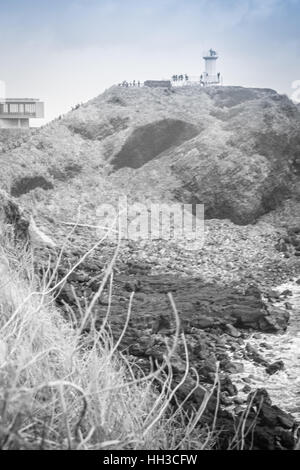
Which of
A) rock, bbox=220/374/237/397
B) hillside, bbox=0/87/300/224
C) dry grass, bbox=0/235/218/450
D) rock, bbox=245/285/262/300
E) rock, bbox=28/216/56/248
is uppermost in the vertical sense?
hillside, bbox=0/87/300/224

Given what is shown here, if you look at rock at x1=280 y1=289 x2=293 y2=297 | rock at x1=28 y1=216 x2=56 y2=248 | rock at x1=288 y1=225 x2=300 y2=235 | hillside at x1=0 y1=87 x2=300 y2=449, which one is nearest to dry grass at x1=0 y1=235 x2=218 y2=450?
hillside at x1=0 y1=87 x2=300 y2=449

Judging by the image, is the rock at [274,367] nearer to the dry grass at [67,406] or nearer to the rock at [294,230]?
the dry grass at [67,406]

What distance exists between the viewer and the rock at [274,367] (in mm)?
4938

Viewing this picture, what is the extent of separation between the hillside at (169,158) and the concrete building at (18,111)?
14.1 ft

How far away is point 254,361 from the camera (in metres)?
Answer: 5.21

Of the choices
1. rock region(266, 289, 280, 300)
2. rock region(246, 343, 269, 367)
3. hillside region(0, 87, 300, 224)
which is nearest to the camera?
rock region(246, 343, 269, 367)

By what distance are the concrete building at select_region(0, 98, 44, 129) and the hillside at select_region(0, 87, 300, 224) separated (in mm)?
4301

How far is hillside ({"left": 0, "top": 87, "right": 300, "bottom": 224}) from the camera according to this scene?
466 inches

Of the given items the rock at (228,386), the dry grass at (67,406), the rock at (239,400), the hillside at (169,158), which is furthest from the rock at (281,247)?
the dry grass at (67,406)

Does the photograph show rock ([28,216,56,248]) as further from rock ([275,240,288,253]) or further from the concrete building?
the concrete building
